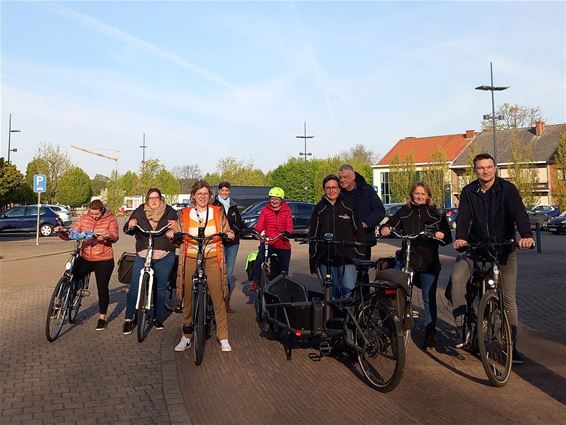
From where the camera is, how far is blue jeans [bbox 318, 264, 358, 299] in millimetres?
6246

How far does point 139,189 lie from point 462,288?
211 feet

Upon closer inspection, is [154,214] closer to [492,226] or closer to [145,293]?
[145,293]

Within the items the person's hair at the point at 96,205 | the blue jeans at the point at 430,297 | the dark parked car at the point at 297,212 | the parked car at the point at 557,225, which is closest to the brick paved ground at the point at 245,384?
the blue jeans at the point at 430,297

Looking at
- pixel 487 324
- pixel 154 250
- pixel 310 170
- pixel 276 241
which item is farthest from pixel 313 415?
pixel 310 170

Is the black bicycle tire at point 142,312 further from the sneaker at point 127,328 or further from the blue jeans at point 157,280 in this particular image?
the sneaker at point 127,328

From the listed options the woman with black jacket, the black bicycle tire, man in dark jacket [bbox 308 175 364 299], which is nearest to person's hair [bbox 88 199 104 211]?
the black bicycle tire

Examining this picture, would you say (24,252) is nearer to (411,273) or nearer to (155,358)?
(155,358)

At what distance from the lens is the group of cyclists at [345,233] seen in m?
5.57

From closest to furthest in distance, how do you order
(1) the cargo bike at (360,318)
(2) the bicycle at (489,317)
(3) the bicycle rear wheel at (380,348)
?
(3) the bicycle rear wheel at (380,348)
(1) the cargo bike at (360,318)
(2) the bicycle at (489,317)

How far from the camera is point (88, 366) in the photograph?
5648 mm

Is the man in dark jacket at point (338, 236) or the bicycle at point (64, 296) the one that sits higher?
the man in dark jacket at point (338, 236)

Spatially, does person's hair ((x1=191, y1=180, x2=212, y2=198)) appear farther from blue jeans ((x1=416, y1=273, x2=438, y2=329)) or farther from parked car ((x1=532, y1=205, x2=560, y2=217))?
parked car ((x1=532, y1=205, x2=560, y2=217))

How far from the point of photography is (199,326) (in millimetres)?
5664

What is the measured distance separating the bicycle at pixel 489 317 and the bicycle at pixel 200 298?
2.53 meters
